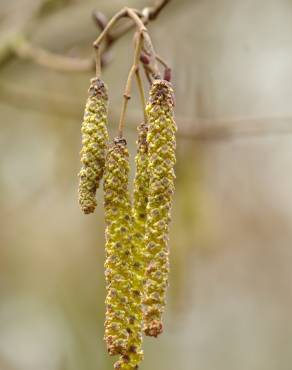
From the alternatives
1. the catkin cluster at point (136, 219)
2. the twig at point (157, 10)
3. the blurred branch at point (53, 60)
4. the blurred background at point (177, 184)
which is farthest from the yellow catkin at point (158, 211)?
the blurred background at point (177, 184)

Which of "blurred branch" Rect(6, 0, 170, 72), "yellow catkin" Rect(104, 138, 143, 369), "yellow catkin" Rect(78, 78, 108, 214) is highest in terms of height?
"blurred branch" Rect(6, 0, 170, 72)

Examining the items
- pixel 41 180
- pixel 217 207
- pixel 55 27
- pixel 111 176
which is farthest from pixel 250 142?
pixel 111 176

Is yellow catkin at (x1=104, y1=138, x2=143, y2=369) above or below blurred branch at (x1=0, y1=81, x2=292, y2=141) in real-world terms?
below

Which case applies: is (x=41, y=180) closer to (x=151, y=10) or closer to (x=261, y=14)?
(x=261, y=14)

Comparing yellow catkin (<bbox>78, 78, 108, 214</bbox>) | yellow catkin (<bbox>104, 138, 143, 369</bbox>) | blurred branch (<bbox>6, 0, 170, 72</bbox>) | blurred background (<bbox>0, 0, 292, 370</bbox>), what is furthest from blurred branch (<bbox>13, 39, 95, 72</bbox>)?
yellow catkin (<bbox>104, 138, 143, 369</bbox>)

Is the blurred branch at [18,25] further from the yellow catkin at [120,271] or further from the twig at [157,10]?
the yellow catkin at [120,271]

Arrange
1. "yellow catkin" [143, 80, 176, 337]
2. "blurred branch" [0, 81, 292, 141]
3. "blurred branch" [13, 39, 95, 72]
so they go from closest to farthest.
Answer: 1. "yellow catkin" [143, 80, 176, 337]
2. "blurred branch" [13, 39, 95, 72]
3. "blurred branch" [0, 81, 292, 141]

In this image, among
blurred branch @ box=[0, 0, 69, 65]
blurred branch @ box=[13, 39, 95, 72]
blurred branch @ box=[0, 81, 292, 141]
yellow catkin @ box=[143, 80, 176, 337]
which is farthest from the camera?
blurred branch @ box=[0, 0, 69, 65]

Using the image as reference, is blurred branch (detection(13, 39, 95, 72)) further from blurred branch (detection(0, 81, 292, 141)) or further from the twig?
the twig
